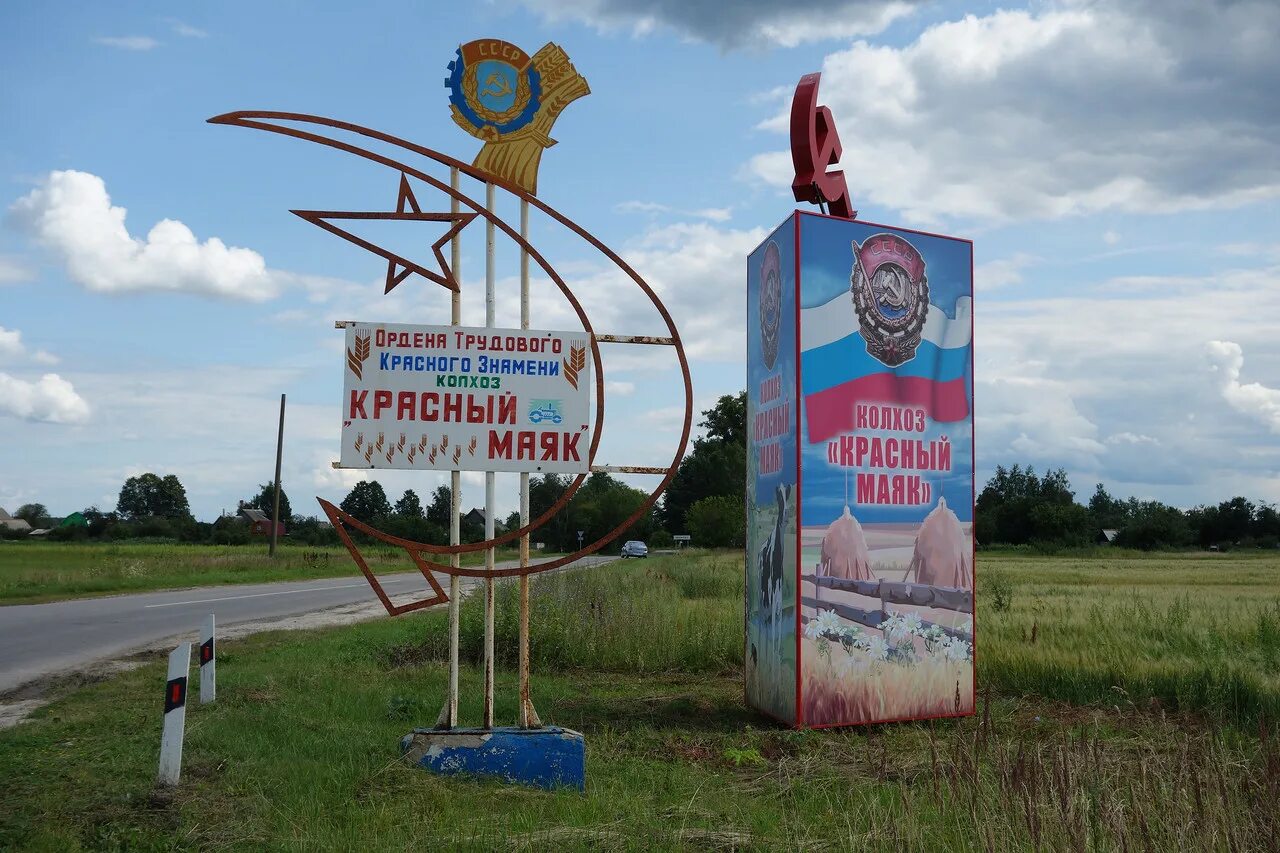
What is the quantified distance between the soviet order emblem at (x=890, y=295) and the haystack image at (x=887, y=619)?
4.76 feet

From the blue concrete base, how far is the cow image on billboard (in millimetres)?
2541

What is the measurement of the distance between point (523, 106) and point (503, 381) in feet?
6.08

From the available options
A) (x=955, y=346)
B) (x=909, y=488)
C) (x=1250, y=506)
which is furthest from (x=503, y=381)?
(x=1250, y=506)

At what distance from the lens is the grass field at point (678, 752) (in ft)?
14.6

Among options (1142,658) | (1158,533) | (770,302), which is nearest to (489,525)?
(770,302)

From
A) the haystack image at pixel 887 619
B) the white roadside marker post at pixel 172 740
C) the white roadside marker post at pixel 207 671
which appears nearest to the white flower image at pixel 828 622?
the haystack image at pixel 887 619

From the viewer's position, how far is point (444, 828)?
5238 millimetres

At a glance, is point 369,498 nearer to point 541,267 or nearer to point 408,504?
point 408,504

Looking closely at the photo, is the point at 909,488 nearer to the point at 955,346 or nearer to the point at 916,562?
the point at 916,562

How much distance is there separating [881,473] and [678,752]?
117 inches

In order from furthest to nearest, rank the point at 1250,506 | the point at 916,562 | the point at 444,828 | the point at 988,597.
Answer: the point at 1250,506 < the point at 988,597 < the point at 916,562 < the point at 444,828

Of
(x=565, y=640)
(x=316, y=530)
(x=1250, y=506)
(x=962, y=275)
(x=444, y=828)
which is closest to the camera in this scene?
(x=444, y=828)

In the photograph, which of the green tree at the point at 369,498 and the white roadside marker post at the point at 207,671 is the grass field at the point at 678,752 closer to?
the white roadside marker post at the point at 207,671

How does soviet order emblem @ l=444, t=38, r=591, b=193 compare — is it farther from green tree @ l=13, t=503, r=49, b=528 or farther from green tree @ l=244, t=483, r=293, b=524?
green tree @ l=13, t=503, r=49, b=528
